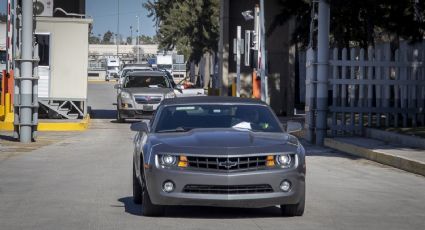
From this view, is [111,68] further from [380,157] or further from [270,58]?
[380,157]

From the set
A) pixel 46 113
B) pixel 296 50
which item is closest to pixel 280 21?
pixel 296 50

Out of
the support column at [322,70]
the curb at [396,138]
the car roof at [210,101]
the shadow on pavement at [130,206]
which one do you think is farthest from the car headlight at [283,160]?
the support column at [322,70]

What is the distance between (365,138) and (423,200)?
1062cm

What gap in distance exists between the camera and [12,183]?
14.1 m

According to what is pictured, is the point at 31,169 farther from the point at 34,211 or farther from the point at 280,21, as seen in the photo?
Result: the point at 280,21

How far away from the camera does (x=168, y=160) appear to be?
393 inches

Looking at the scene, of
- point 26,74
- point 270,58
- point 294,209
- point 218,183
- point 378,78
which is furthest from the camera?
point 270,58

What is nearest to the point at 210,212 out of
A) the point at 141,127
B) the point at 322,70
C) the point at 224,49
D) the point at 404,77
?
the point at 141,127

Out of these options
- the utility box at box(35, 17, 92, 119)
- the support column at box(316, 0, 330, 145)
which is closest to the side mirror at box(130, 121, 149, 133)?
the support column at box(316, 0, 330, 145)

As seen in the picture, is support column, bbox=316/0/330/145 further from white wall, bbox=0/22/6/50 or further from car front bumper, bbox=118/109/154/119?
white wall, bbox=0/22/6/50

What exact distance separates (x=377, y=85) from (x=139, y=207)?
13.6 m

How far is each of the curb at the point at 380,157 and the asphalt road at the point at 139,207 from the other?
0.76ft

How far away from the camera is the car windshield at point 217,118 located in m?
11.1

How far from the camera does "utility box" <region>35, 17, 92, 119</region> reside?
2992 centimetres
